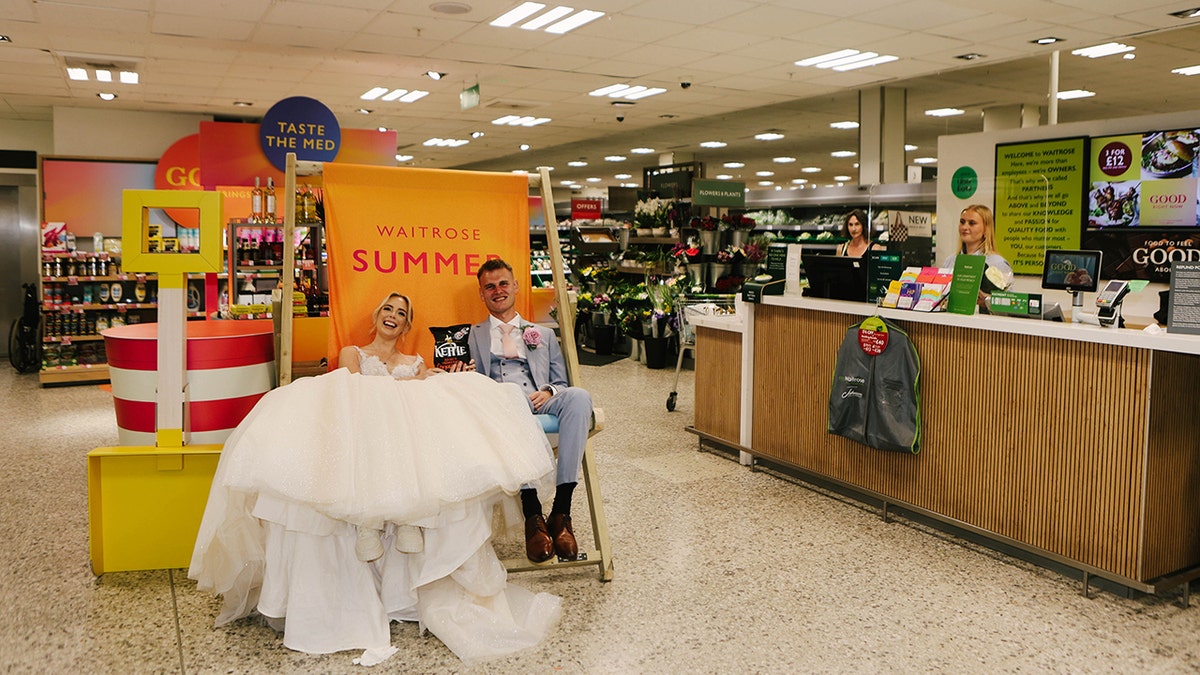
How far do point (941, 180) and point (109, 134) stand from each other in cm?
985

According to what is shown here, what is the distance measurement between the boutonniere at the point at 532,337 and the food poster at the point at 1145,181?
531 cm

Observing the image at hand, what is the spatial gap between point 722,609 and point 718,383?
8.22ft

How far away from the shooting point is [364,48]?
307 inches

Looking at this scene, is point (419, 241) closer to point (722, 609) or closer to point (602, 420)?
point (602, 420)

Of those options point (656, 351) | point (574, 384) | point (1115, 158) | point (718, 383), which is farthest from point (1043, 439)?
point (656, 351)

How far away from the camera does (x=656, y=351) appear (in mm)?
9758

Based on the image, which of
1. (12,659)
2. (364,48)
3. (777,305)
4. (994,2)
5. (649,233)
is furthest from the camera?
(649,233)

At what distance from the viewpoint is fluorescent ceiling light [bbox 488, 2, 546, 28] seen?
254 inches

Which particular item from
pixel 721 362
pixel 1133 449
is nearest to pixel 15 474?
pixel 721 362

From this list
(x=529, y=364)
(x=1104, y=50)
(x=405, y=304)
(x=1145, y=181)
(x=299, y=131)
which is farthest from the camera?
(x=1104, y=50)

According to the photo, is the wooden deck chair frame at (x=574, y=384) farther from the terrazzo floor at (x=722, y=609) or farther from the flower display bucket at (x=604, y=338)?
the flower display bucket at (x=604, y=338)

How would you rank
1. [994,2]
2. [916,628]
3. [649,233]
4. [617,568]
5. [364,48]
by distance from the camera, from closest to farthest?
[916,628] → [617,568] → [994,2] → [364,48] → [649,233]

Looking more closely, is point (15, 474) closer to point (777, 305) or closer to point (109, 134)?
point (777, 305)

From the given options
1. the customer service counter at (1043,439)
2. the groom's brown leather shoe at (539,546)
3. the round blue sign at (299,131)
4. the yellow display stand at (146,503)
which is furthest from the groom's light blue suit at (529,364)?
the round blue sign at (299,131)
